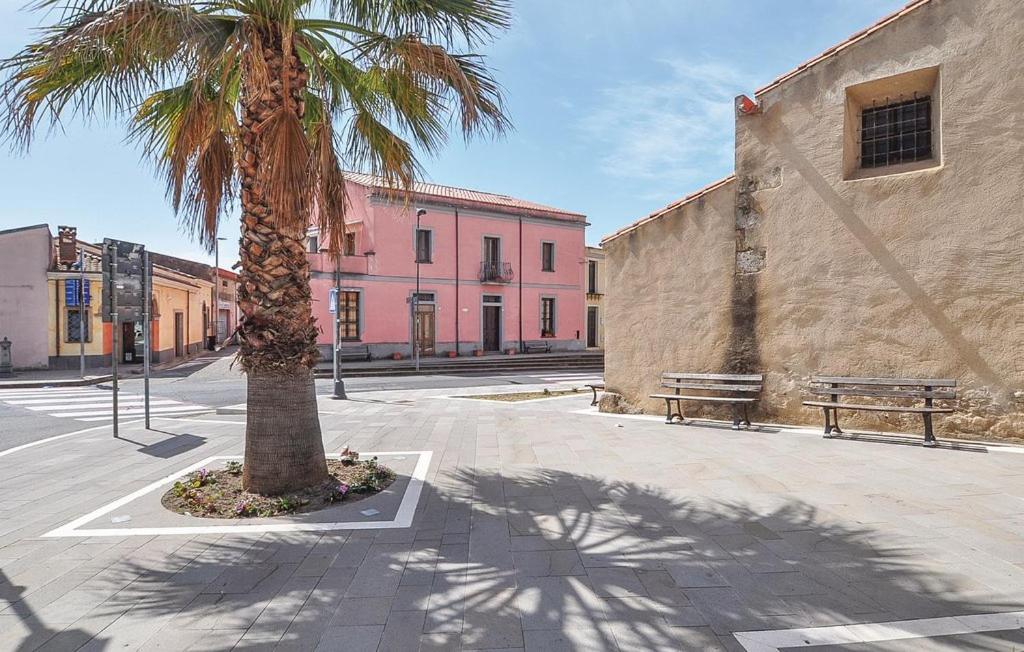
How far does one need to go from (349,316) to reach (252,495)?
21556 mm

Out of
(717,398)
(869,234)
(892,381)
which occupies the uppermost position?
(869,234)

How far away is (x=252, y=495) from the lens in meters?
4.94

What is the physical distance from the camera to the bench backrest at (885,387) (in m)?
6.77

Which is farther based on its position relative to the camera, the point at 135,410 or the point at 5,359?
the point at 5,359

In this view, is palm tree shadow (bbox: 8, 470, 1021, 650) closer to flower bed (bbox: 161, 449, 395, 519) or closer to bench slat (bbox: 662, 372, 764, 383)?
flower bed (bbox: 161, 449, 395, 519)

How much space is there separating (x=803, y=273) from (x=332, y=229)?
6616 millimetres

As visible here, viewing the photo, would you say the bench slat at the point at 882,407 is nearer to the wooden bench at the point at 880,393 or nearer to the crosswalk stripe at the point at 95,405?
the wooden bench at the point at 880,393

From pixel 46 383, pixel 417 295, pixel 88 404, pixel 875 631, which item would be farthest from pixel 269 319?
pixel 417 295

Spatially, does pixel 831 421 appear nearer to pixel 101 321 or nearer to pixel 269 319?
A: pixel 269 319

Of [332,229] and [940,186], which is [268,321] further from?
[940,186]

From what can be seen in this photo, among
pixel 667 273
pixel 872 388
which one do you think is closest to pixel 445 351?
pixel 667 273

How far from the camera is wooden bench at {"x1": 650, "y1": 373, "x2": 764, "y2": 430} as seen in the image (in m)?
8.27

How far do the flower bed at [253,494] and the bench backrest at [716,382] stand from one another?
16.6 ft

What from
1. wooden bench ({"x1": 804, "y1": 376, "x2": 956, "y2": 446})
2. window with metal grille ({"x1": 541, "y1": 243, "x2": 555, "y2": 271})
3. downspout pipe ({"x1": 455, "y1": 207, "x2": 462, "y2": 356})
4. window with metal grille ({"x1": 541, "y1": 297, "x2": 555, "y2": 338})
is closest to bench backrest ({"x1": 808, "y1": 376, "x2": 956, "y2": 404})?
wooden bench ({"x1": 804, "y1": 376, "x2": 956, "y2": 446})
